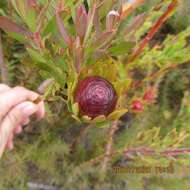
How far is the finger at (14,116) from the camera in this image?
733 millimetres

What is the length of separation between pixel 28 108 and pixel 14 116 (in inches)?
3.0

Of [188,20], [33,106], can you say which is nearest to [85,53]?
[33,106]

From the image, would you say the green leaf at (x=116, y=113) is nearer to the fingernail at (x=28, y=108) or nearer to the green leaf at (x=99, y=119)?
the green leaf at (x=99, y=119)

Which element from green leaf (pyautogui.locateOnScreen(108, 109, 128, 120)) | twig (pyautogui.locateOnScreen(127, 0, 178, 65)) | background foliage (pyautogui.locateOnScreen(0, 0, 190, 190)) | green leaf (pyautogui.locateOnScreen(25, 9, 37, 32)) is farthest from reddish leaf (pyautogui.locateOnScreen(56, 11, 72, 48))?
background foliage (pyautogui.locateOnScreen(0, 0, 190, 190))

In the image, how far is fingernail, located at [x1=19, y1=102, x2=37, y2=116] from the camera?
726mm

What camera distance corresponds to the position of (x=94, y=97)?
2.00 feet

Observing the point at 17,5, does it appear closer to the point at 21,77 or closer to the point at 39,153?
the point at 21,77

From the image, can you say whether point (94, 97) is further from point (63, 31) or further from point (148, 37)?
point (148, 37)

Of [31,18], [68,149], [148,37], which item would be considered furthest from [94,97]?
[68,149]

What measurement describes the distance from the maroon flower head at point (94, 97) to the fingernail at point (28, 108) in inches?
5.6

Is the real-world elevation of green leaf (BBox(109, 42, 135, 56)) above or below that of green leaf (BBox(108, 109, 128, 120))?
above

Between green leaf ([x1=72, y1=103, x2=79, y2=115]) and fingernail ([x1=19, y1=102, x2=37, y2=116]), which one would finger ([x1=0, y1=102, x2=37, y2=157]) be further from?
green leaf ([x1=72, y1=103, x2=79, y2=115])

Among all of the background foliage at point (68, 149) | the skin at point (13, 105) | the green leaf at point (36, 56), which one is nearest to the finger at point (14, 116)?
the skin at point (13, 105)

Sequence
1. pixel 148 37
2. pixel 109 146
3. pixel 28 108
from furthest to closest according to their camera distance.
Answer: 1. pixel 109 146
2. pixel 148 37
3. pixel 28 108
